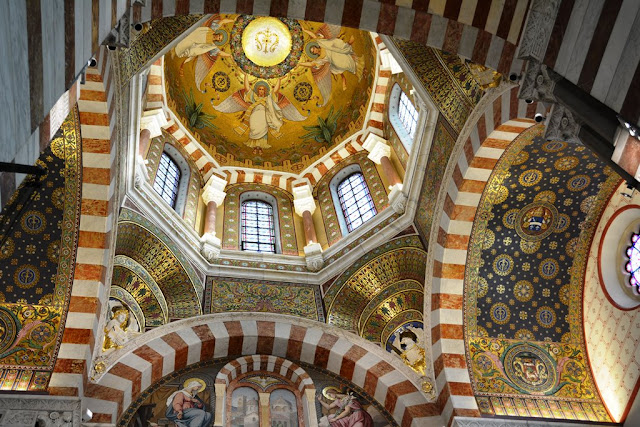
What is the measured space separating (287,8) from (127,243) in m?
5.94

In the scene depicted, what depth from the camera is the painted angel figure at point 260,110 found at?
1684cm

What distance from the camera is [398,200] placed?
1248 centimetres

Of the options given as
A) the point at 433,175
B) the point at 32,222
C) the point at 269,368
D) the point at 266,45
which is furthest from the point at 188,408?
the point at 266,45

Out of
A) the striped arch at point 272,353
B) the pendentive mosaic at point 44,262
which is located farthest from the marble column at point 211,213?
the pendentive mosaic at point 44,262

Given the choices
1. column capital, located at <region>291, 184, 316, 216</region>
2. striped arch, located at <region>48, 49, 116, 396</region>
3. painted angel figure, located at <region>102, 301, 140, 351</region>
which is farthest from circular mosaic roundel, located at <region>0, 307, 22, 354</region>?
column capital, located at <region>291, 184, 316, 216</region>

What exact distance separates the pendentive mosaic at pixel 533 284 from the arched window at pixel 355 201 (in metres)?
3.27

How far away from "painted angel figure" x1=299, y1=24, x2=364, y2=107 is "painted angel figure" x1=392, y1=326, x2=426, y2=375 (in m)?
7.17

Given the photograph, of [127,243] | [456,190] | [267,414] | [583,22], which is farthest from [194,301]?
[583,22]

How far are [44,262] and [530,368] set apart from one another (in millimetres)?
8378

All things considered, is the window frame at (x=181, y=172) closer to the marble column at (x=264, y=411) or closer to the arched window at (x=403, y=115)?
the marble column at (x=264, y=411)

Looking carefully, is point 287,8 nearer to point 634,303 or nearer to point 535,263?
point 535,263

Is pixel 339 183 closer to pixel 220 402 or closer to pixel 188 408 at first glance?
pixel 220 402

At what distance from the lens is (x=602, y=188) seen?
1069 cm

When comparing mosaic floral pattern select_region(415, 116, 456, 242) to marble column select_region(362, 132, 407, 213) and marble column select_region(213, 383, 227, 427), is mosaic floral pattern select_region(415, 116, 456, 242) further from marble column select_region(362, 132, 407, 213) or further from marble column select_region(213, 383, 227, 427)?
marble column select_region(213, 383, 227, 427)
